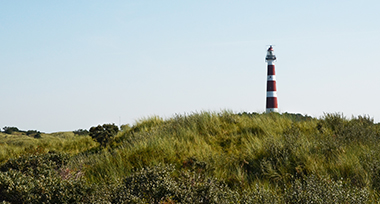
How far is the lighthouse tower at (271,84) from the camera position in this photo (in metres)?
32.8

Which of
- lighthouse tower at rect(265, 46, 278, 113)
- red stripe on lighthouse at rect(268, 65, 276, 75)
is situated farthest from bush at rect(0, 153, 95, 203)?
red stripe on lighthouse at rect(268, 65, 276, 75)

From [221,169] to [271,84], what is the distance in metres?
25.3

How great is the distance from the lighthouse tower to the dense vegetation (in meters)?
18.0

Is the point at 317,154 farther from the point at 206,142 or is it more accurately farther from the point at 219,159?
the point at 206,142

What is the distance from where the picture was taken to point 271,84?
33.4 meters

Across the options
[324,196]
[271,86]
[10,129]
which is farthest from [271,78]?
[10,129]

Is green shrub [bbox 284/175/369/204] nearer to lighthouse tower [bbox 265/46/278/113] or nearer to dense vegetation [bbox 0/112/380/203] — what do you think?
dense vegetation [bbox 0/112/380/203]

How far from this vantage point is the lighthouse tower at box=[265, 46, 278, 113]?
3275 cm

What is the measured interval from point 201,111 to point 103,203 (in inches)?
372

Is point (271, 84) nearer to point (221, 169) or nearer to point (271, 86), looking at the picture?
point (271, 86)

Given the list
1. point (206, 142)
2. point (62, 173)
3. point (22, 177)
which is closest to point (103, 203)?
point (22, 177)

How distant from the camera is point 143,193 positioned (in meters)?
6.89

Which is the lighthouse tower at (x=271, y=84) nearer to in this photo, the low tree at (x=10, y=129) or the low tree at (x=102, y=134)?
the low tree at (x=102, y=134)

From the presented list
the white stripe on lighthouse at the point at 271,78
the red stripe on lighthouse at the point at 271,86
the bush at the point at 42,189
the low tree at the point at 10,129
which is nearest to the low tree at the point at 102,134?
the bush at the point at 42,189
